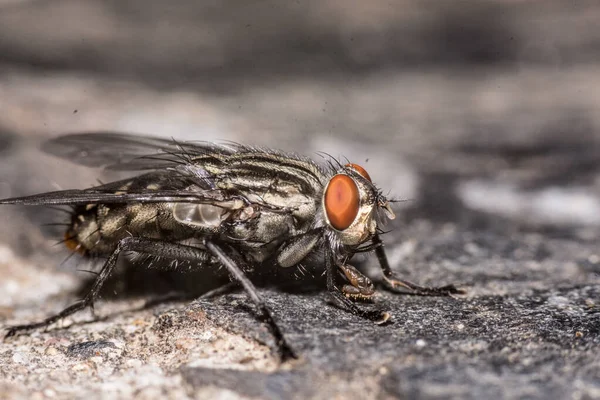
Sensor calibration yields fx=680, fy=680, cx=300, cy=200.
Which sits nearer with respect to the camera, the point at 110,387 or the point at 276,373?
the point at 276,373

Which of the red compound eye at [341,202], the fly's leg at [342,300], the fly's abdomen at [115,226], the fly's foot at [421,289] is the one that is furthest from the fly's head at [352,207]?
the fly's abdomen at [115,226]

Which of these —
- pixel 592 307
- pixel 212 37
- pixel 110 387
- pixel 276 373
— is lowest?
pixel 110 387

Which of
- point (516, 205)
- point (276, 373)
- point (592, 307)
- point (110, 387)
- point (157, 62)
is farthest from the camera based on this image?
point (157, 62)

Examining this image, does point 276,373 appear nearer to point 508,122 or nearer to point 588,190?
point 588,190

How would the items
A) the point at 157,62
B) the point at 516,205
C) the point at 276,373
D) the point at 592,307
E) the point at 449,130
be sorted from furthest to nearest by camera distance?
the point at 157,62
the point at 449,130
the point at 516,205
the point at 592,307
the point at 276,373

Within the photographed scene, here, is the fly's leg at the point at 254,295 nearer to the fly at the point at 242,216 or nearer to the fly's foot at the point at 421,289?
the fly at the point at 242,216

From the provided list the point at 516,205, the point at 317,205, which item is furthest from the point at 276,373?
the point at 516,205

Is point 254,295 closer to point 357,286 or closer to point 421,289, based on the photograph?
point 357,286

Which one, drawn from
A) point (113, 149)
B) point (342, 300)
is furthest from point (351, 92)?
point (342, 300)
